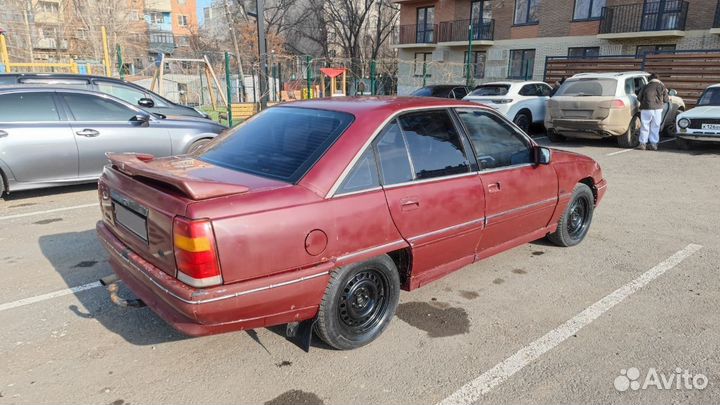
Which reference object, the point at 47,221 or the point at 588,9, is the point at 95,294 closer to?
the point at 47,221

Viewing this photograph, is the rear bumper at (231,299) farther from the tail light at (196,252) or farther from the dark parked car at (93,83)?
the dark parked car at (93,83)

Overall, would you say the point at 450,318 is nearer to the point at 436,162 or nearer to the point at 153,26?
the point at 436,162

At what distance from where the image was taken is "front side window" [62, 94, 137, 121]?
673 centimetres

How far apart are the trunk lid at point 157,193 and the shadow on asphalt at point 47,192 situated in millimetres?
4464

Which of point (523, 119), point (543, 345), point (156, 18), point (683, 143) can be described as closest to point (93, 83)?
point (543, 345)

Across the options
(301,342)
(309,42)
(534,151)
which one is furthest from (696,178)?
(309,42)

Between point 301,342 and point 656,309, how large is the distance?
2.75m

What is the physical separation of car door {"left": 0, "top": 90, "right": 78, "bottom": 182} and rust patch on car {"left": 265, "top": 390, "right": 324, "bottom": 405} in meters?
5.54

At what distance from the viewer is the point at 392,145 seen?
10.6ft

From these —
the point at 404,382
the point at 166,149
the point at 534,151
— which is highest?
the point at 534,151

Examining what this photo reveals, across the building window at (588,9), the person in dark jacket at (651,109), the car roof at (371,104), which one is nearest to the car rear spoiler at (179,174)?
the car roof at (371,104)

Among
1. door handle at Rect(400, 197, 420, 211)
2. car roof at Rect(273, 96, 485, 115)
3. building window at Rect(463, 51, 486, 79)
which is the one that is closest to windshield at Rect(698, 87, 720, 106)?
car roof at Rect(273, 96, 485, 115)

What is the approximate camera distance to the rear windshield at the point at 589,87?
448 inches

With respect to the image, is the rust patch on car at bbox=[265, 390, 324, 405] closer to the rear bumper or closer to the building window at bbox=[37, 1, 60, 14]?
the rear bumper
